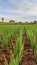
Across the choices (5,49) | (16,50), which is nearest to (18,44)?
(16,50)

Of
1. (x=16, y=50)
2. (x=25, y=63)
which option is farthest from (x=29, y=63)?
(x=16, y=50)

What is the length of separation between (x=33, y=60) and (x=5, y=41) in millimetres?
1189

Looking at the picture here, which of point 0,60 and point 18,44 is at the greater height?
point 18,44

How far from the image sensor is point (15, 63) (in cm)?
254

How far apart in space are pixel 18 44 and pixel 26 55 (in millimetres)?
620

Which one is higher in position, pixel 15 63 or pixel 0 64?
pixel 15 63

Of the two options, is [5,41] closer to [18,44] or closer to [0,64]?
[18,44]

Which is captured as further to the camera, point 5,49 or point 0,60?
point 5,49

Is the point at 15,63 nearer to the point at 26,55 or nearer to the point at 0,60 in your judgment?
the point at 0,60

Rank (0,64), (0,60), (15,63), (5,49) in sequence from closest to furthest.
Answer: (15,63)
(0,64)
(0,60)
(5,49)

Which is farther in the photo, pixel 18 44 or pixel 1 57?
pixel 1 57

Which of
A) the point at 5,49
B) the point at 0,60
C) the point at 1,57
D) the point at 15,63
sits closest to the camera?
the point at 15,63

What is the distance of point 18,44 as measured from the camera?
3.78 meters

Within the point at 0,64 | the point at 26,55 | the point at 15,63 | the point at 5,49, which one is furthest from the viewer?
the point at 5,49
